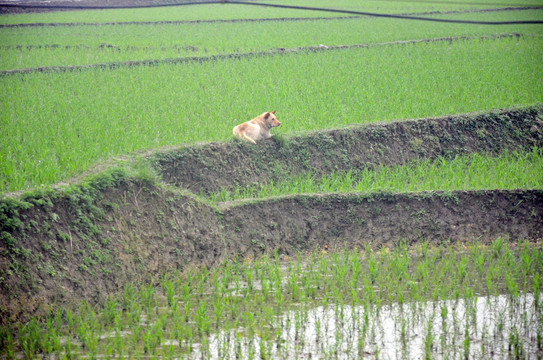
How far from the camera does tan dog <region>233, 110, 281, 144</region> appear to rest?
315 inches

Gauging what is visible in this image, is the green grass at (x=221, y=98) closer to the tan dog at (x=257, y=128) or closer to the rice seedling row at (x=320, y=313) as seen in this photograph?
the tan dog at (x=257, y=128)

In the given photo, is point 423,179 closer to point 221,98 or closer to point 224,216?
point 224,216

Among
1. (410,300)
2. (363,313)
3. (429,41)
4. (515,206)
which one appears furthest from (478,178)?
(429,41)

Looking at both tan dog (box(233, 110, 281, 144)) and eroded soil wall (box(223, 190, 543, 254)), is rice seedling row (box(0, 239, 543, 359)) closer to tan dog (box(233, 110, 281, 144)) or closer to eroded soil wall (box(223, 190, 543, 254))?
eroded soil wall (box(223, 190, 543, 254))

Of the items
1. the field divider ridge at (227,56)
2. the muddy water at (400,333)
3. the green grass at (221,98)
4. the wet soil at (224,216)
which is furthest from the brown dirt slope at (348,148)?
the field divider ridge at (227,56)

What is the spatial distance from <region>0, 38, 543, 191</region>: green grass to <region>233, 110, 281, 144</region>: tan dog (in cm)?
38

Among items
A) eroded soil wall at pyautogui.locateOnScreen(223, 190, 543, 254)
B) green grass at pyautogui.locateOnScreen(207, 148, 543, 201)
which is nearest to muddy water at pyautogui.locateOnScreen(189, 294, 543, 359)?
eroded soil wall at pyautogui.locateOnScreen(223, 190, 543, 254)

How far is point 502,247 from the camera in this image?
21.9 ft

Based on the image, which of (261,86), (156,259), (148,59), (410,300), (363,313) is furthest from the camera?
(148,59)

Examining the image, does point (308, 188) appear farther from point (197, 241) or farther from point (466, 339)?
point (466, 339)

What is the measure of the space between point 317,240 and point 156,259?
6.62 feet

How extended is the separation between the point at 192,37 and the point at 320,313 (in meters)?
15.4

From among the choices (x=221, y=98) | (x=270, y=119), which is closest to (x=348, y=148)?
(x=270, y=119)

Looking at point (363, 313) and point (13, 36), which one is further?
point (13, 36)
